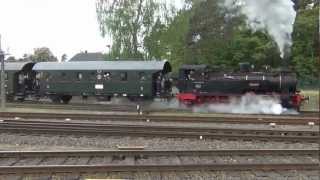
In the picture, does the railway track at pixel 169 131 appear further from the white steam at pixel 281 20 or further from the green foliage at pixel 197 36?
the green foliage at pixel 197 36

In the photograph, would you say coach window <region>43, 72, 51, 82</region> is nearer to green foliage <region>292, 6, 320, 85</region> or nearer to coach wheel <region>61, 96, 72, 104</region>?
coach wheel <region>61, 96, 72, 104</region>

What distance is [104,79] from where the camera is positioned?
1344 inches

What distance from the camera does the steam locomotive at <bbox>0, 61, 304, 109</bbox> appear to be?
1116 inches

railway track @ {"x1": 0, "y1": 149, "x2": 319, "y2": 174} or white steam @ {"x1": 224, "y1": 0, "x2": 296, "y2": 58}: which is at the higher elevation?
white steam @ {"x1": 224, "y1": 0, "x2": 296, "y2": 58}

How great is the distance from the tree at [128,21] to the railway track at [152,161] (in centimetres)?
3600

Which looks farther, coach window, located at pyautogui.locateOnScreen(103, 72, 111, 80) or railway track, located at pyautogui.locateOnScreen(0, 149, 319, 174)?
coach window, located at pyautogui.locateOnScreen(103, 72, 111, 80)

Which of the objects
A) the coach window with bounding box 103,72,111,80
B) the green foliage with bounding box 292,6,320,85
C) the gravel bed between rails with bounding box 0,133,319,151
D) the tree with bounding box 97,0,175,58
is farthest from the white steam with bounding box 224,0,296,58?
the green foliage with bounding box 292,6,320,85

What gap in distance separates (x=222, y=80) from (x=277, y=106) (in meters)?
3.28

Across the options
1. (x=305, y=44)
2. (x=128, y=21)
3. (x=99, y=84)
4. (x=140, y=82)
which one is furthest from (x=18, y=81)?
(x=305, y=44)

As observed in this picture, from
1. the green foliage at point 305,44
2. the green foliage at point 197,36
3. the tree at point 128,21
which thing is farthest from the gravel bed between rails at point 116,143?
the green foliage at point 305,44

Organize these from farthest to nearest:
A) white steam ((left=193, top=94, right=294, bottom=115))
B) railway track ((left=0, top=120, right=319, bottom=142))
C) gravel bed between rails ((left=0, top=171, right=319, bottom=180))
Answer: white steam ((left=193, top=94, right=294, bottom=115))
railway track ((left=0, top=120, right=319, bottom=142))
gravel bed between rails ((left=0, top=171, right=319, bottom=180))

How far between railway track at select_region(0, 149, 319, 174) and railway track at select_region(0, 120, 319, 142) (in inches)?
128

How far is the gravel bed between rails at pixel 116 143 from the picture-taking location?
48.7 ft

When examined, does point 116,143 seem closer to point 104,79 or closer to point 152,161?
point 152,161
